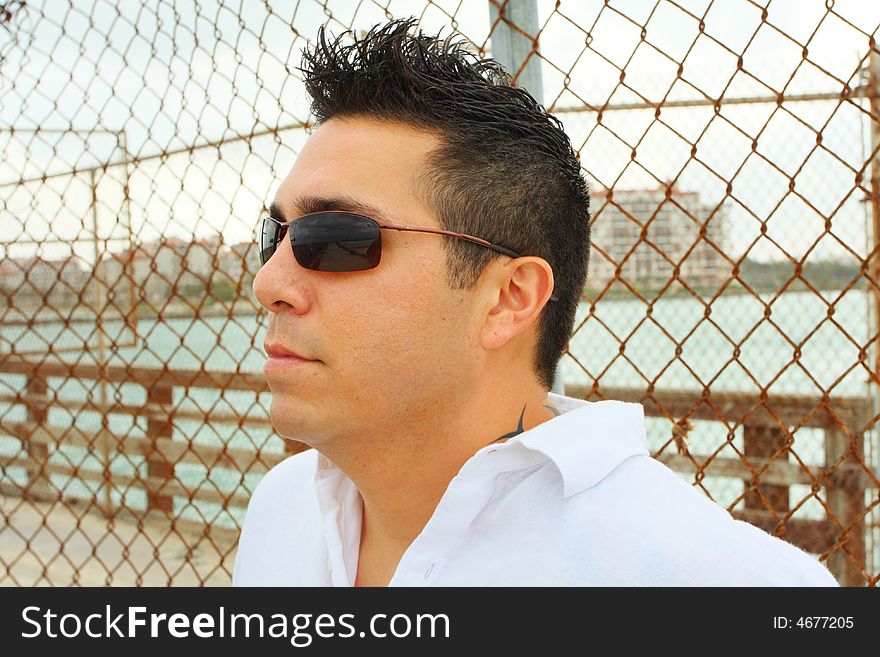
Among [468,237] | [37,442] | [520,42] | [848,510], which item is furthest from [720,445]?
[37,442]

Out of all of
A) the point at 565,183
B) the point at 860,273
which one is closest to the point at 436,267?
the point at 565,183

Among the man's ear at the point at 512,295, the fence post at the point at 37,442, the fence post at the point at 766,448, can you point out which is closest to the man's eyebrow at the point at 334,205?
the man's ear at the point at 512,295

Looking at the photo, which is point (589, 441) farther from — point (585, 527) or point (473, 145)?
point (473, 145)

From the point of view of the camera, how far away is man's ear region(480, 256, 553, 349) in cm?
137

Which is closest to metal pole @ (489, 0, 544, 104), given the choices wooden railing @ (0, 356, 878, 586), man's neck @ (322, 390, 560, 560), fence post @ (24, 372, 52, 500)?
man's neck @ (322, 390, 560, 560)

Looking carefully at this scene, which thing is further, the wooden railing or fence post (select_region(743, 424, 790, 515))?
fence post (select_region(743, 424, 790, 515))

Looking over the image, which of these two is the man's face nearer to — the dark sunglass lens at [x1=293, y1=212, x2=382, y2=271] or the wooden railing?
the dark sunglass lens at [x1=293, y1=212, x2=382, y2=271]

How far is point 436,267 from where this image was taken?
1312 mm

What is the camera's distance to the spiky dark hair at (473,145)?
53.8 inches

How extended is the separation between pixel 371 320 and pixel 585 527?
1.53 feet

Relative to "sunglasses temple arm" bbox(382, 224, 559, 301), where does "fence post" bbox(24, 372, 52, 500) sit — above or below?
above

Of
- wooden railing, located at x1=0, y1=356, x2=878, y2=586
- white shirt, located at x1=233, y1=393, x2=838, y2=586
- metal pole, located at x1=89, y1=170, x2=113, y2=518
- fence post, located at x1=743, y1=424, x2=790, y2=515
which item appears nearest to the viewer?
white shirt, located at x1=233, y1=393, x2=838, y2=586
